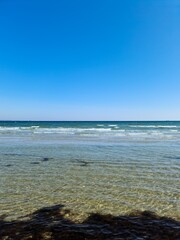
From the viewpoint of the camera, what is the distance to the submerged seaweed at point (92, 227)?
5371mm

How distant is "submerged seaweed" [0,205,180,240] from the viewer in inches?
211

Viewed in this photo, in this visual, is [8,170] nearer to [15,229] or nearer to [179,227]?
[15,229]

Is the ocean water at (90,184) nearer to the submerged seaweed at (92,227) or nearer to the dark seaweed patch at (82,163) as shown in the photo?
the dark seaweed patch at (82,163)

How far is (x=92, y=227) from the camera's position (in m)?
5.83

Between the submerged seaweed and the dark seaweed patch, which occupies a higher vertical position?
the dark seaweed patch

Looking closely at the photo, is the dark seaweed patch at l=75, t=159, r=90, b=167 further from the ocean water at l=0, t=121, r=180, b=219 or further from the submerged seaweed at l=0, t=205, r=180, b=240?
the submerged seaweed at l=0, t=205, r=180, b=240

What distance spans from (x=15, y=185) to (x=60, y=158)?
6.45 meters

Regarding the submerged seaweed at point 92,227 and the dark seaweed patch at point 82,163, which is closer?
the submerged seaweed at point 92,227

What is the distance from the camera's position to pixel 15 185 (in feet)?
31.3

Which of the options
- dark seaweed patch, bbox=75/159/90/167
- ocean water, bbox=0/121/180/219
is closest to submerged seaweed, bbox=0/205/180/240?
ocean water, bbox=0/121/180/219

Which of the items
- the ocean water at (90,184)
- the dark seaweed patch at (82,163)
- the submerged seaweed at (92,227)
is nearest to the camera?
the submerged seaweed at (92,227)

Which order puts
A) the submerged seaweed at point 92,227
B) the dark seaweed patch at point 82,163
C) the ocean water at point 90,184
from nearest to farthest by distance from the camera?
1. the submerged seaweed at point 92,227
2. the ocean water at point 90,184
3. the dark seaweed patch at point 82,163

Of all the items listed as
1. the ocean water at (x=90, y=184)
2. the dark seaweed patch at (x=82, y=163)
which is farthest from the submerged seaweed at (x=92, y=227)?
the dark seaweed patch at (x=82, y=163)

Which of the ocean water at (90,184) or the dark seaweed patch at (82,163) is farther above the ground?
the dark seaweed patch at (82,163)
